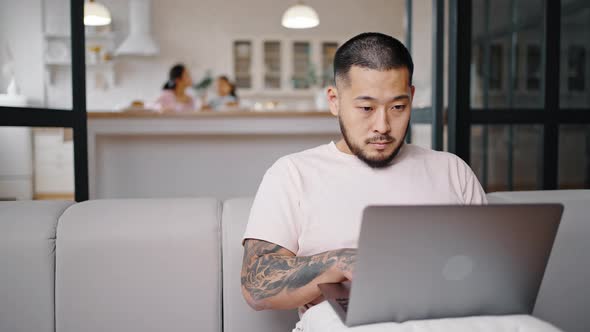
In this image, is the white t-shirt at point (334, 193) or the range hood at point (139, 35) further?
the range hood at point (139, 35)

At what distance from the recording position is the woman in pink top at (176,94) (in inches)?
177

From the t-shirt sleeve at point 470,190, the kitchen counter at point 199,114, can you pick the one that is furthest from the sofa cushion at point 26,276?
the kitchen counter at point 199,114

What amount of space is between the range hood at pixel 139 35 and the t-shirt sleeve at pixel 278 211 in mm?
5250

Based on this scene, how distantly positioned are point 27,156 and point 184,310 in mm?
1067

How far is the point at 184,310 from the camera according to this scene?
1145mm

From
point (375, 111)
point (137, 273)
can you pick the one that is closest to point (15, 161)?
point (137, 273)

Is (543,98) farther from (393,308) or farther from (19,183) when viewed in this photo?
(19,183)

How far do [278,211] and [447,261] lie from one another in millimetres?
429

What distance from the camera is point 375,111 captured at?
1.08 m

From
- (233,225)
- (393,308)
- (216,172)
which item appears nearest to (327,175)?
(233,225)

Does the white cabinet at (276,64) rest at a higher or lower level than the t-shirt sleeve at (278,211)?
higher

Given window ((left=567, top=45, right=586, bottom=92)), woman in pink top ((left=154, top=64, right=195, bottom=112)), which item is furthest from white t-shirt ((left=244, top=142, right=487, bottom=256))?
woman in pink top ((left=154, top=64, right=195, bottom=112))

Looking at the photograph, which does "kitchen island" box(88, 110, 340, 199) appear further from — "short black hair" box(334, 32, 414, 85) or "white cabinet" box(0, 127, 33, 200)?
"short black hair" box(334, 32, 414, 85)

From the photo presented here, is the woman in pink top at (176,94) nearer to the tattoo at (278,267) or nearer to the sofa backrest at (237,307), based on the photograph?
the sofa backrest at (237,307)
